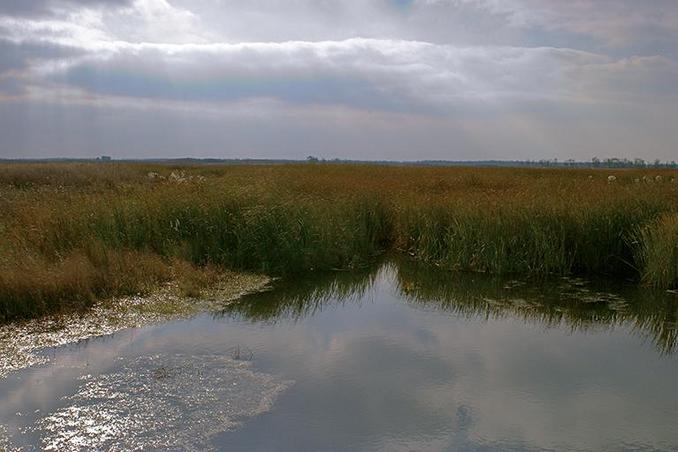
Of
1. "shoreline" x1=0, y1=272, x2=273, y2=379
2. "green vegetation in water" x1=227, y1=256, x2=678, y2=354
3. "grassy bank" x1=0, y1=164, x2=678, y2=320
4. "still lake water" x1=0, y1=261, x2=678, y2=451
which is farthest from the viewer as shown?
"grassy bank" x1=0, y1=164, x2=678, y2=320

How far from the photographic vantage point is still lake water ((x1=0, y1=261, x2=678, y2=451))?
4367mm

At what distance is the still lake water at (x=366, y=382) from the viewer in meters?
4.37

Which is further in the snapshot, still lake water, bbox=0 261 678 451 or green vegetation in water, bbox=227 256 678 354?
green vegetation in water, bbox=227 256 678 354

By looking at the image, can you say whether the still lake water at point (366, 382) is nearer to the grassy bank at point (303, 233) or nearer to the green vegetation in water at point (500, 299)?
the green vegetation in water at point (500, 299)

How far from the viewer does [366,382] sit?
540 cm

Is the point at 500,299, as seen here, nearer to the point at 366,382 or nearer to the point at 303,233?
the point at 303,233

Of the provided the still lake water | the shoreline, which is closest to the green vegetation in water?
the still lake water

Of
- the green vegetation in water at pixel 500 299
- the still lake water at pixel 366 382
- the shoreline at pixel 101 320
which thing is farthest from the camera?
the green vegetation in water at pixel 500 299

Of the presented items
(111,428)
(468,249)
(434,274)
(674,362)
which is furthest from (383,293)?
(111,428)

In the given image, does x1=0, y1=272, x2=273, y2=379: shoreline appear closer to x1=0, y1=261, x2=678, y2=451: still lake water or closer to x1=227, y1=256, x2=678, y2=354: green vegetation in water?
x1=0, y1=261, x2=678, y2=451: still lake water

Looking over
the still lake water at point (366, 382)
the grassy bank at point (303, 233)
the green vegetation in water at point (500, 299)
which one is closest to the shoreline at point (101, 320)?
the still lake water at point (366, 382)

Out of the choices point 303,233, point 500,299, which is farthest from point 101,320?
point 500,299

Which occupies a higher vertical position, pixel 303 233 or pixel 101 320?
pixel 303 233

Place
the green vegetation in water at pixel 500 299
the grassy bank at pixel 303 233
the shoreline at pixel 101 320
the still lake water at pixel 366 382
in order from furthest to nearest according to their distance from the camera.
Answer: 1. the grassy bank at pixel 303 233
2. the green vegetation in water at pixel 500 299
3. the shoreline at pixel 101 320
4. the still lake water at pixel 366 382
